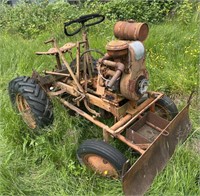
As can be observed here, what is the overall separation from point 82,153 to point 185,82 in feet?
6.21

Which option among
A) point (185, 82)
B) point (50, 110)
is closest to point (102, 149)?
point (50, 110)

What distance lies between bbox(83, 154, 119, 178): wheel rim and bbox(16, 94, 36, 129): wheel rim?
837 mm

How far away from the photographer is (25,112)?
3344mm

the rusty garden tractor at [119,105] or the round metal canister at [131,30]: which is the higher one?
the round metal canister at [131,30]

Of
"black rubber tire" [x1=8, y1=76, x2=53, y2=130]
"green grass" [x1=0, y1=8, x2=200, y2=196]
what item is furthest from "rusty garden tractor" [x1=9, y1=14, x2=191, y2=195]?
"green grass" [x1=0, y1=8, x2=200, y2=196]

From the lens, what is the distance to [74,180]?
2.78 meters

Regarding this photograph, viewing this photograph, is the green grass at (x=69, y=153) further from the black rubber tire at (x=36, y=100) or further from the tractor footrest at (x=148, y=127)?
the tractor footrest at (x=148, y=127)

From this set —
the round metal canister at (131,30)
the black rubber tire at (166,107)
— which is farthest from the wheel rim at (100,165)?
the round metal canister at (131,30)

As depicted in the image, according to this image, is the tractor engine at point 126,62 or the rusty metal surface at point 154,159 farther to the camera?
the tractor engine at point 126,62

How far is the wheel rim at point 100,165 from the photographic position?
2.68m

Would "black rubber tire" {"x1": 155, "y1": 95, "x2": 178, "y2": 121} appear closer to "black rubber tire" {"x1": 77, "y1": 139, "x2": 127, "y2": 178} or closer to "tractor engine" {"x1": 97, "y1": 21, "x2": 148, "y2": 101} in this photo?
"tractor engine" {"x1": 97, "y1": 21, "x2": 148, "y2": 101}

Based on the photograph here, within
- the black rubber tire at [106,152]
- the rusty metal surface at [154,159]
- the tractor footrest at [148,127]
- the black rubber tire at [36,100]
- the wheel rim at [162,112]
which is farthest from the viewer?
the wheel rim at [162,112]

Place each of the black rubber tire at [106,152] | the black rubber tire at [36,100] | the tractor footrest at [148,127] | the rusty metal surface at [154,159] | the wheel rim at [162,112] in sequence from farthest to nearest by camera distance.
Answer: the wheel rim at [162,112]
the black rubber tire at [36,100]
the tractor footrest at [148,127]
the black rubber tire at [106,152]
the rusty metal surface at [154,159]

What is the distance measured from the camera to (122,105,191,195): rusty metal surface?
7.91 ft
